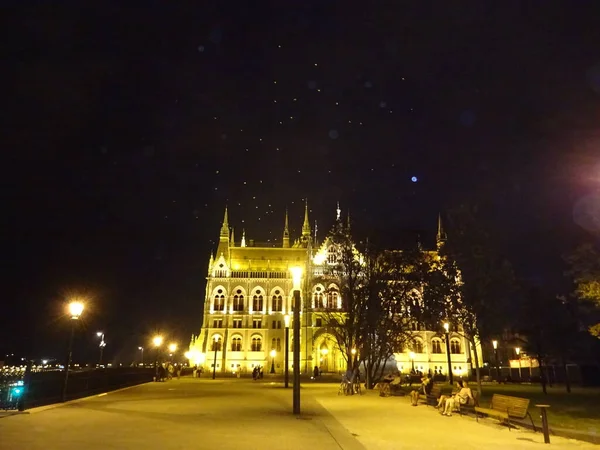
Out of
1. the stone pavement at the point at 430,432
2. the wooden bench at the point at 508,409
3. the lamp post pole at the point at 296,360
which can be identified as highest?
the lamp post pole at the point at 296,360

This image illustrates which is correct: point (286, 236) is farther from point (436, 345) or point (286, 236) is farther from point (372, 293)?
point (372, 293)

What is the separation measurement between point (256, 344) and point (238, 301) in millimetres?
7367

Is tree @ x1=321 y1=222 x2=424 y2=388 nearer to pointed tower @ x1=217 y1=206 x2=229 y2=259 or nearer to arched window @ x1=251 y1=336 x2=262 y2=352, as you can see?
arched window @ x1=251 y1=336 x2=262 y2=352

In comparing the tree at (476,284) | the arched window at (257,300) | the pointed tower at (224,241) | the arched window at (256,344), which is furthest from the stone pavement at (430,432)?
the pointed tower at (224,241)

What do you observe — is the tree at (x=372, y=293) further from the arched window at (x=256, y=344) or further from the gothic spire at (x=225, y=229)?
the gothic spire at (x=225, y=229)

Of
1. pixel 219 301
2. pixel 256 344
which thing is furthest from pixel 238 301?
pixel 256 344

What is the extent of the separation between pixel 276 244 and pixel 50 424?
88763 mm

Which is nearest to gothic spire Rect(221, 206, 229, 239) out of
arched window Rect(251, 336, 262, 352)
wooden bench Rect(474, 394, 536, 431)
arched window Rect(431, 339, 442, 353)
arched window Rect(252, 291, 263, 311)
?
arched window Rect(252, 291, 263, 311)

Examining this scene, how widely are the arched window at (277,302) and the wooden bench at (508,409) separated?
214 ft

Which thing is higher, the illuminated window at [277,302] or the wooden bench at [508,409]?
the illuminated window at [277,302]

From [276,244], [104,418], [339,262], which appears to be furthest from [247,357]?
[104,418]

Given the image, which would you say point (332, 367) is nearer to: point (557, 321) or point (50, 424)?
point (557, 321)

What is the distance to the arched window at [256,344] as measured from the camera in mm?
76250

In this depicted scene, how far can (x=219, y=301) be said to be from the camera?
78.8 m
